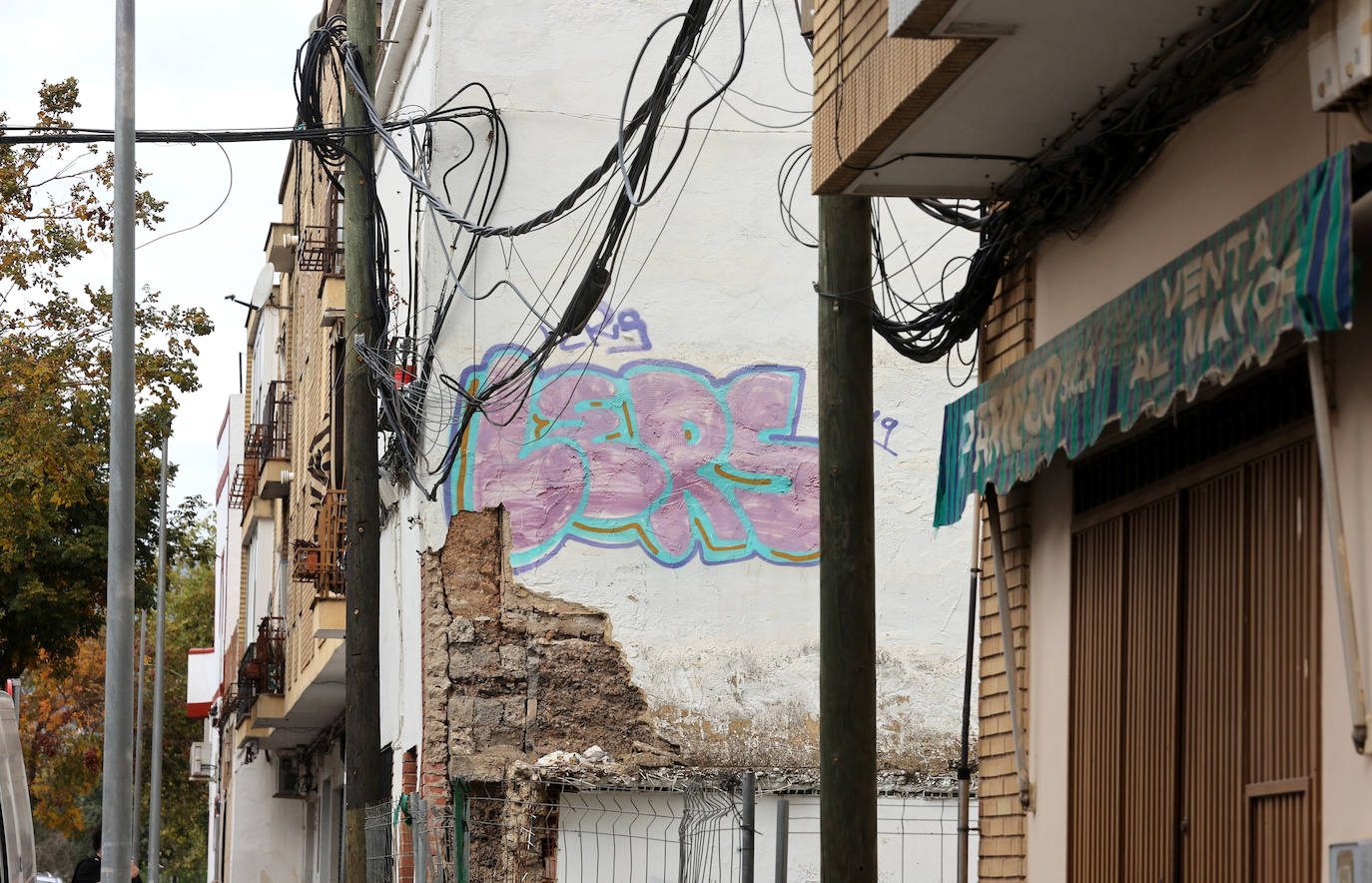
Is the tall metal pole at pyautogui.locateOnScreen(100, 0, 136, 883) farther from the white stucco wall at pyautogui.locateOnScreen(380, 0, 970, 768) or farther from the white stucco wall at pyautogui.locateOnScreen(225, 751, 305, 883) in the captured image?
the white stucco wall at pyautogui.locateOnScreen(225, 751, 305, 883)

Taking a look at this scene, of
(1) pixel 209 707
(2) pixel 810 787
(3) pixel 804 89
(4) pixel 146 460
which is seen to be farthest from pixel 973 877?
(1) pixel 209 707

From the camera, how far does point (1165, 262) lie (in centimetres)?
667

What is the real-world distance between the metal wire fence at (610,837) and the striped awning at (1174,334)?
272 inches

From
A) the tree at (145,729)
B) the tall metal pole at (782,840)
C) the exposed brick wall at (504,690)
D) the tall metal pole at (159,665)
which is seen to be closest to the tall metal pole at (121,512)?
the exposed brick wall at (504,690)

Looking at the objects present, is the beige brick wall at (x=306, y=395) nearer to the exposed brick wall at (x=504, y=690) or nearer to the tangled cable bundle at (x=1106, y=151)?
the exposed brick wall at (x=504, y=690)

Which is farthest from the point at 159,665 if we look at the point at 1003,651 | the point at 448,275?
the point at 1003,651

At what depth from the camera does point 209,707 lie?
4350 centimetres

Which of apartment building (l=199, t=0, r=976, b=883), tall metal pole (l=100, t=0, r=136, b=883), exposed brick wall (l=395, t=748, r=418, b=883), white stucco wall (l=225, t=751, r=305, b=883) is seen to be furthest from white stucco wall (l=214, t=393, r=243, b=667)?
tall metal pole (l=100, t=0, r=136, b=883)

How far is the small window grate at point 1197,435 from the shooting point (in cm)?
598

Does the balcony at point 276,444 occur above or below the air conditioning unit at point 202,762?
above

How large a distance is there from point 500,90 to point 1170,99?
32.3ft

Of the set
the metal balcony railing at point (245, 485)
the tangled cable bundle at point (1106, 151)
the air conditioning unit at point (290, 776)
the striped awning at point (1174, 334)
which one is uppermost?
the metal balcony railing at point (245, 485)

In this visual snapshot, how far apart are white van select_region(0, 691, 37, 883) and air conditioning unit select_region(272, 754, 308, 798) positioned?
20.3 metres

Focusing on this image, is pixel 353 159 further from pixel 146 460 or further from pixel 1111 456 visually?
pixel 146 460
